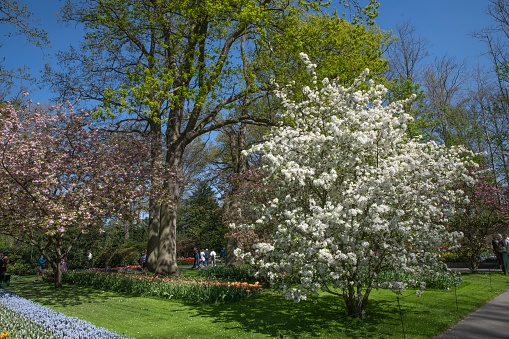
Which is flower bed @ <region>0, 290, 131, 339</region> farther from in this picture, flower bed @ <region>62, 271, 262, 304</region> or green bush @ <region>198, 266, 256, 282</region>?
green bush @ <region>198, 266, 256, 282</region>

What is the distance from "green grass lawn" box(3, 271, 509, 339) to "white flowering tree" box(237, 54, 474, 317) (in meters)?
0.80

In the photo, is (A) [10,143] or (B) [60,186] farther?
(B) [60,186]

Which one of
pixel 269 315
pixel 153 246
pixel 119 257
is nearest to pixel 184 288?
pixel 269 315

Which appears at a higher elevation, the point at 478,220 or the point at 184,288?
the point at 478,220

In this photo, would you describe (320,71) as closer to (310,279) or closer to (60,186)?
(310,279)

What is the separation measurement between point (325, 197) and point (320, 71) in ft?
23.9

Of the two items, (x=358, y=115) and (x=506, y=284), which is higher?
(x=358, y=115)

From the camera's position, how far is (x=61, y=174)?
33.6 ft

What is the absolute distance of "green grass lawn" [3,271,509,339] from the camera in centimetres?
620

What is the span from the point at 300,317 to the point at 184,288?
156 inches

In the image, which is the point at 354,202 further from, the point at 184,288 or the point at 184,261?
the point at 184,261

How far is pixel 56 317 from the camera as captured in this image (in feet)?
19.5

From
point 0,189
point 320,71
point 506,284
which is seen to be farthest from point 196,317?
point 506,284

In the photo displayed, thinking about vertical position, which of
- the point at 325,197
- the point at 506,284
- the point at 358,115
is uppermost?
the point at 358,115
